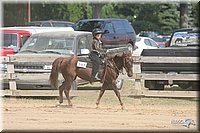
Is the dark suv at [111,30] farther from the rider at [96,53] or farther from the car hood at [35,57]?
the rider at [96,53]

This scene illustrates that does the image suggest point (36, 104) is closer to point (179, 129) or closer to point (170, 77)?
point (170, 77)

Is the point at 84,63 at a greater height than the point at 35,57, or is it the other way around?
the point at 35,57

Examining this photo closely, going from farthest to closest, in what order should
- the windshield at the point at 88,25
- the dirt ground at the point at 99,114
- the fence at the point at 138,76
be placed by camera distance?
the windshield at the point at 88,25, the fence at the point at 138,76, the dirt ground at the point at 99,114

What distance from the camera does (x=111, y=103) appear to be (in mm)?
14711

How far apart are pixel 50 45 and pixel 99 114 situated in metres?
4.20

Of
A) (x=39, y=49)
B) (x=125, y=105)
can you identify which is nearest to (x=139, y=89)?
(x=125, y=105)

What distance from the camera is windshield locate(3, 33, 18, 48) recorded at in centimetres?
1830

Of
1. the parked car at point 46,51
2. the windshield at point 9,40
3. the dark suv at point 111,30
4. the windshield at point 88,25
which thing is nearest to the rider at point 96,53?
the parked car at point 46,51

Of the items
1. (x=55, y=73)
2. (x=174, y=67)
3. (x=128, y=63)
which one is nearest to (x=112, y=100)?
(x=128, y=63)

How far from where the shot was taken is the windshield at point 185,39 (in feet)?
62.2

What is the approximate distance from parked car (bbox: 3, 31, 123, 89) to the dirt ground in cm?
55

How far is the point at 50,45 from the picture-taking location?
52.2 feet

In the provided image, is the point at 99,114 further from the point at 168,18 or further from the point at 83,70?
the point at 168,18

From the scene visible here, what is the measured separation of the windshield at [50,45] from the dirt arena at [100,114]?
1.48 meters
